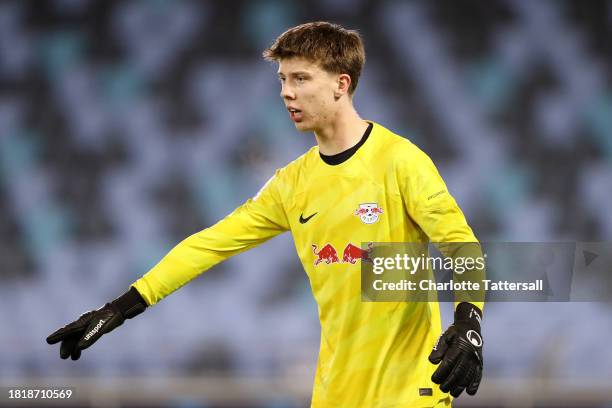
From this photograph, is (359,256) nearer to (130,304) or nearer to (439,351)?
(439,351)

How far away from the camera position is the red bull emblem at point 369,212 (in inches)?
91.8

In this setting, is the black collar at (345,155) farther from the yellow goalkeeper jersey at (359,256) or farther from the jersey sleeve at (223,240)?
the jersey sleeve at (223,240)

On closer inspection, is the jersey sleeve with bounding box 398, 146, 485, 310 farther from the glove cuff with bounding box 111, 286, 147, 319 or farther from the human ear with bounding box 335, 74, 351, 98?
the glove cuff with bounding box 111, 286, 147, 319

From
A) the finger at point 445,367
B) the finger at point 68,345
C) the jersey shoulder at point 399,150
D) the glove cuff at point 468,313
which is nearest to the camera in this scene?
the finger at point 445,367

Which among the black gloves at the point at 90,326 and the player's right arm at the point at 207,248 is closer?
the black gloves at the point at 90,326

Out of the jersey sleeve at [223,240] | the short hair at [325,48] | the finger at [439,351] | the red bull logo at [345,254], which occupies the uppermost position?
the short hair at [325,48]

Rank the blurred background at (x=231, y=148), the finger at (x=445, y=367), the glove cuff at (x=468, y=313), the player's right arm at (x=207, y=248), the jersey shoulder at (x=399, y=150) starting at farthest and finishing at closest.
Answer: the blurred background at (x=231, y=148), the player's right arm at (x=207, y=248), the jersey shoulder at (x=399, y=150), the glove cuff at (x=468, y=313), the finger at (x=445, y=367)

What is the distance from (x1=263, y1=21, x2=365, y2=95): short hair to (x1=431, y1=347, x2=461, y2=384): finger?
2.65 ft

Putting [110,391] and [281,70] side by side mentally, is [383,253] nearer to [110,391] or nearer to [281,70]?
[281,70]

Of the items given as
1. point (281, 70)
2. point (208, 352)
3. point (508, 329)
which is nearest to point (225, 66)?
point (208, 352)

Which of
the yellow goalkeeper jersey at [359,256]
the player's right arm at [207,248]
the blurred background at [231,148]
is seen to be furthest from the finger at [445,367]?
the blurred background at [231,148]

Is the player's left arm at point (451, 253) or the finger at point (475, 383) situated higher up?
Result: the player's left arm at point (451, 253)

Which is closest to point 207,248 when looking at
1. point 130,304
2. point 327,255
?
point 130,304

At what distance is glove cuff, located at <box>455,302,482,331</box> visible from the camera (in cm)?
208
